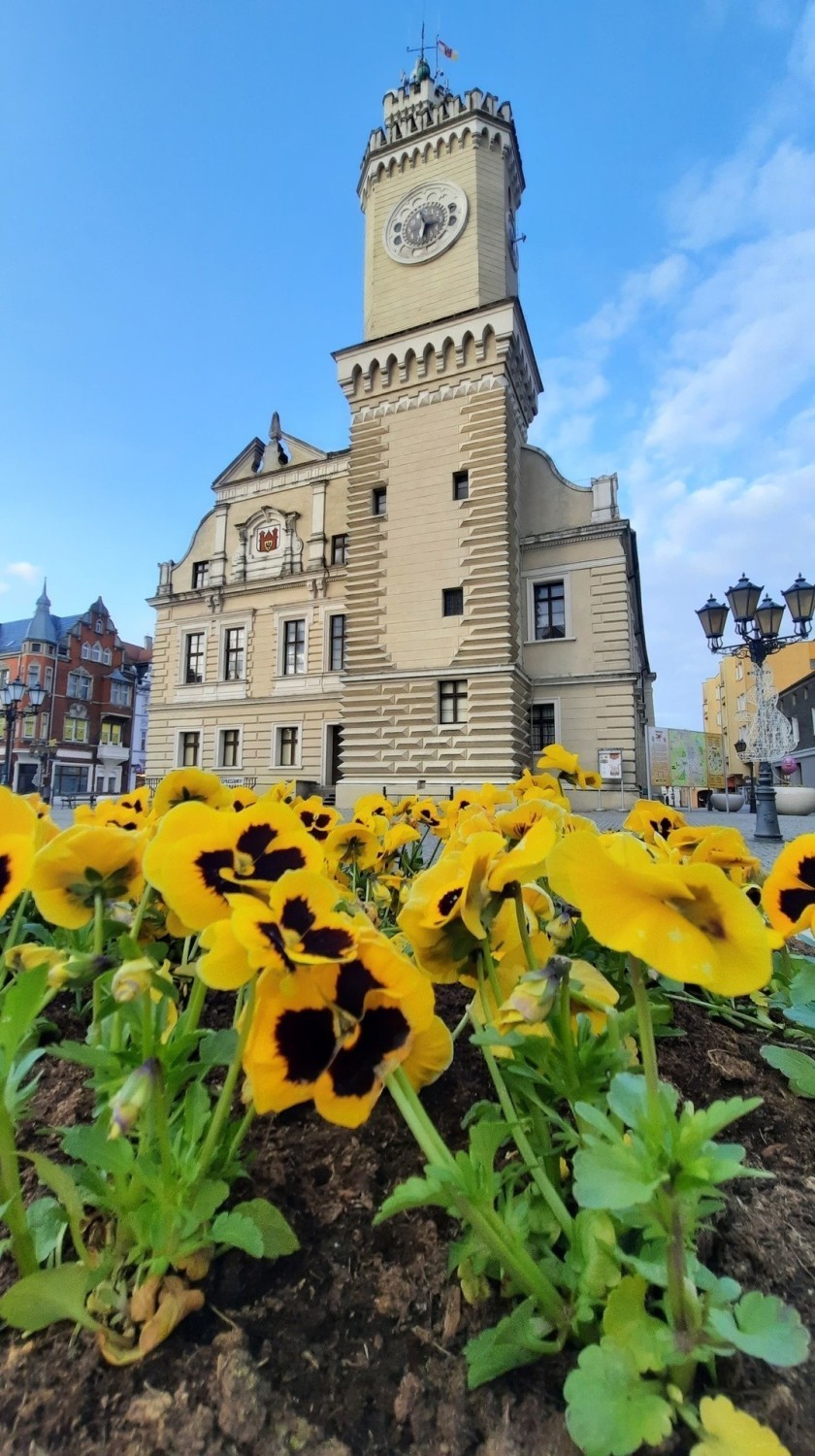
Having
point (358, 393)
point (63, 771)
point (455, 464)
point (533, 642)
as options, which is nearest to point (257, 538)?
point (358, 393)

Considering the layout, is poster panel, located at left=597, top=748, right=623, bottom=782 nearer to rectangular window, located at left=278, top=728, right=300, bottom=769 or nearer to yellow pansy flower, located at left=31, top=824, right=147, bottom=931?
rectangular window, located at left=278, top=728, right=300, bottom=769

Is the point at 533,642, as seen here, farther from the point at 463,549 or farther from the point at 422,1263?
the point at 422,1263

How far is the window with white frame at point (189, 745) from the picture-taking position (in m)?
20.7

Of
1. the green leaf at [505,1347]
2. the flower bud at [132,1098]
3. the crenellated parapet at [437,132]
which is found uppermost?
the crenellated parapet at [437,132]

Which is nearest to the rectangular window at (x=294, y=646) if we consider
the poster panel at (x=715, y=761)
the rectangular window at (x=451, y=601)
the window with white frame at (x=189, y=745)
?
the window with white frame at (x=189, y=745)

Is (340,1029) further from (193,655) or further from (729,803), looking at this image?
(729,803)

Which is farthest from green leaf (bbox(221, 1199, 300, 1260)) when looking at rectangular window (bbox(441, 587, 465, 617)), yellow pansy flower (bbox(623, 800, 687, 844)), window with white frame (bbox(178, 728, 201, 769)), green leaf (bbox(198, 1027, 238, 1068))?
window with white frame (bbox(178, 728, 201, 769))

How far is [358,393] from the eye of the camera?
17062mm

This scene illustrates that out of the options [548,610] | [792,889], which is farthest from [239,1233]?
[548,610]

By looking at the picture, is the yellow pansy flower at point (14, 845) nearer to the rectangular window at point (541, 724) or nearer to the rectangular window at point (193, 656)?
the rectangular window at point (541, 724)

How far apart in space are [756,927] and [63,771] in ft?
148

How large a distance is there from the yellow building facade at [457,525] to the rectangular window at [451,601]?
0.18 ft

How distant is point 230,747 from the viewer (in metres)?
20.2

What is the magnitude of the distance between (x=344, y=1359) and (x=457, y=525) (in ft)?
52.1
